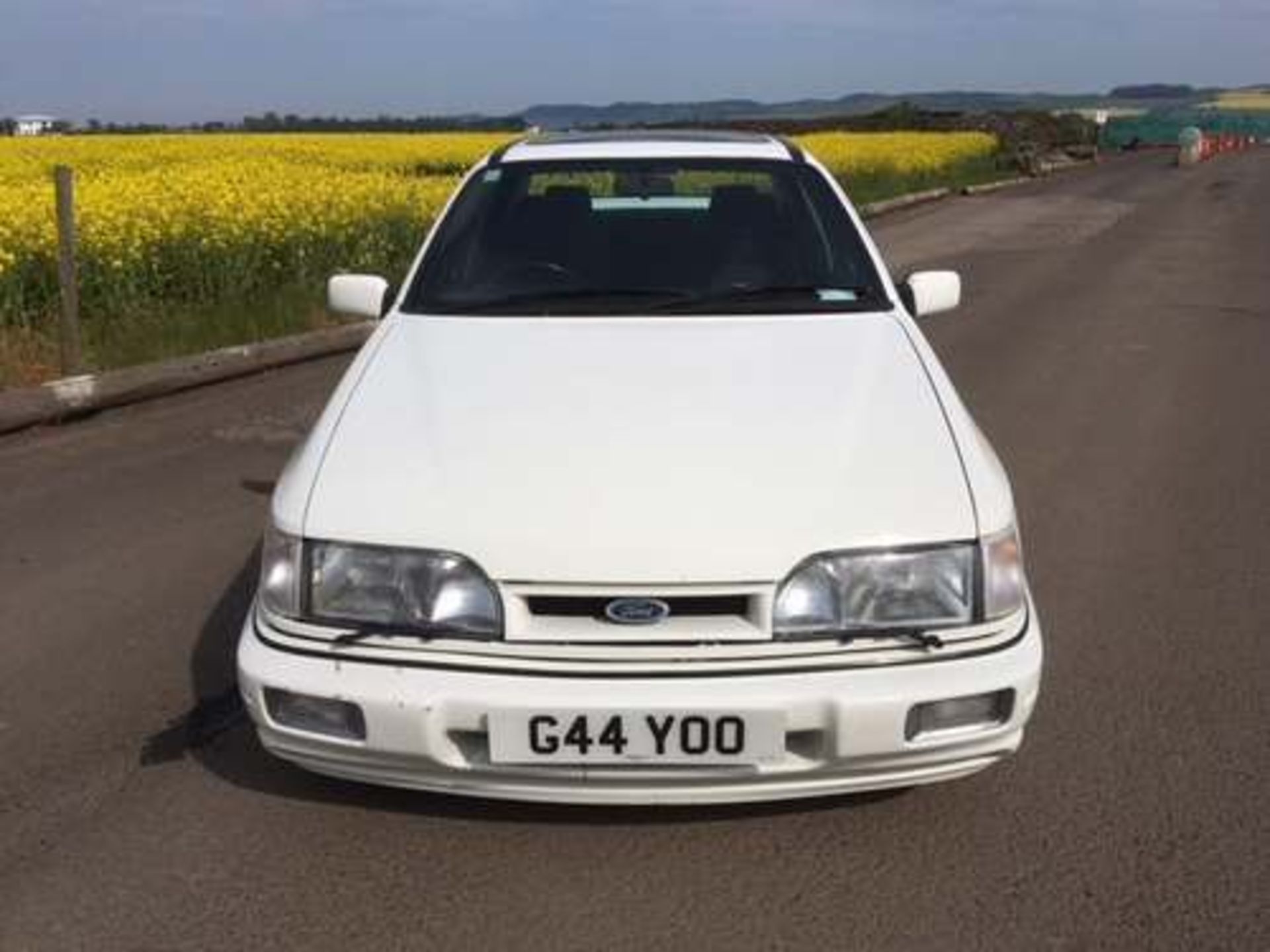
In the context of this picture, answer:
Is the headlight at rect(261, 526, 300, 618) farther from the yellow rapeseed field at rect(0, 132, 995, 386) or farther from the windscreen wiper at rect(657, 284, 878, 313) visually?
the yellow rapeseed field at rect(0, 132, 995, 386)

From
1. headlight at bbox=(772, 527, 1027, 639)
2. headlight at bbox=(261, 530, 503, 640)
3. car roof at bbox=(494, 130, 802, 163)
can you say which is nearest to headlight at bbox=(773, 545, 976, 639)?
headlight at bbox=(772, 527, 1027, 639)

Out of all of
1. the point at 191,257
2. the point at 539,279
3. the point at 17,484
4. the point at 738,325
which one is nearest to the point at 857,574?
the point at 738,325

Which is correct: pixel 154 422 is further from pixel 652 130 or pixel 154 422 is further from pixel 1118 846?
pixel 1118 846

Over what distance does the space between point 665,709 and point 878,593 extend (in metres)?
0.49

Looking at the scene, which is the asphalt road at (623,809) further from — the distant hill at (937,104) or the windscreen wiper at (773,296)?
the distant hill at (937,104)

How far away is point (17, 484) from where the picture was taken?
20.9 ft

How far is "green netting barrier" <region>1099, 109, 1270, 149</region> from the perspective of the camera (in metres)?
66.8

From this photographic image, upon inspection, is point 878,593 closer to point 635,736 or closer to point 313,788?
point 635,736

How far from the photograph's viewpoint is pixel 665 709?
2.71 meters

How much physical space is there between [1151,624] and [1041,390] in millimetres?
4165

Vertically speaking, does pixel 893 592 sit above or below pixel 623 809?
above

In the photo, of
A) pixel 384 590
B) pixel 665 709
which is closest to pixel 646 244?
pixel 384 590

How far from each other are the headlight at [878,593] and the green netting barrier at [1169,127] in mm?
67149

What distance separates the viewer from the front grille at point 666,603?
280cm
